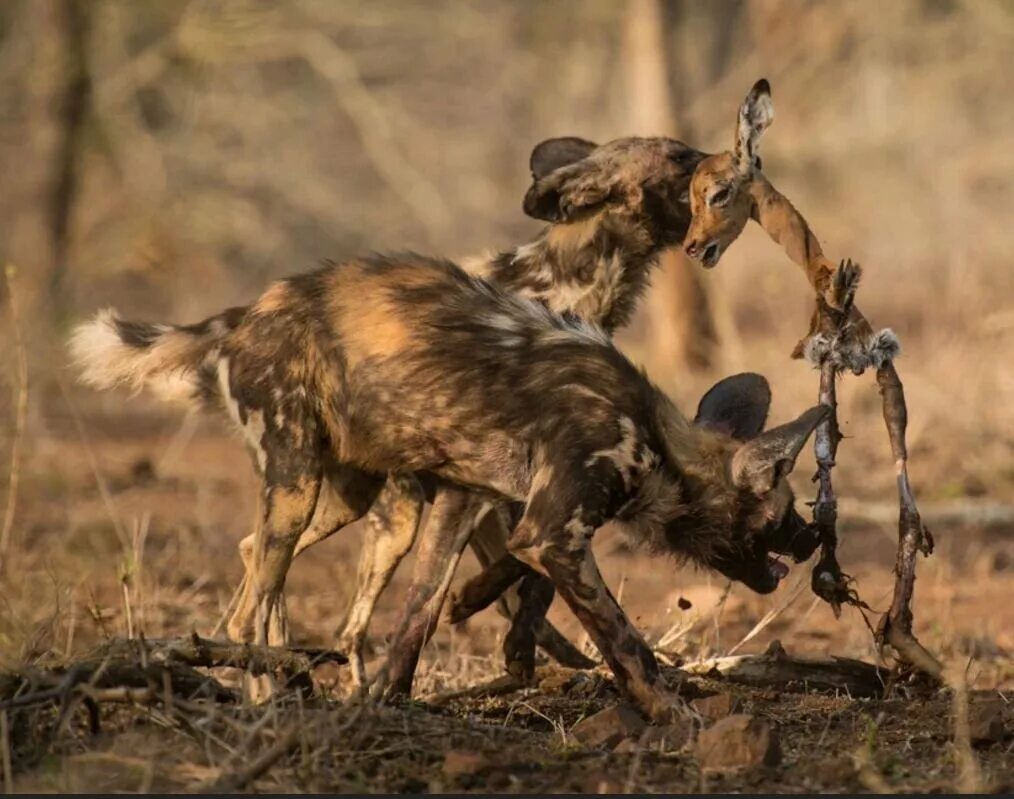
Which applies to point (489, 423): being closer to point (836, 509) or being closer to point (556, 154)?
point (836, 509)

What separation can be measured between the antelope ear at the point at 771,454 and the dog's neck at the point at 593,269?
1.13 metres

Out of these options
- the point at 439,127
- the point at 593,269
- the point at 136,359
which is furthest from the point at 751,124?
the point at 439,127

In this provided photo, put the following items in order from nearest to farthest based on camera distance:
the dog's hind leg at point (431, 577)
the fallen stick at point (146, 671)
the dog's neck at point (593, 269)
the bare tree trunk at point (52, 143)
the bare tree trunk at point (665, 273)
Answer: the fallen stick at point (146, 671)
the dog's hind leg at point (431, 577)
the dog's neck at point (593, 269)
the bare tree trunk at point (665, 273)
the bare tree trunk at point (52, 143)

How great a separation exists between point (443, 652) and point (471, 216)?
1081 cm

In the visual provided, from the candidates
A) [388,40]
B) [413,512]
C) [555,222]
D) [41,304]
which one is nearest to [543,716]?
[413,512]

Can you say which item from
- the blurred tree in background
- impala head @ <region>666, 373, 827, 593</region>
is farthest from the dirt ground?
the blurred tree in background

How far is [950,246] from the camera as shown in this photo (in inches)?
606

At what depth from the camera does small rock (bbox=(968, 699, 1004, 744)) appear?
4.18m

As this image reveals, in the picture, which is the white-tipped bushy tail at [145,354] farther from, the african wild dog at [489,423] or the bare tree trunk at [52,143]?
the bare tree trunk at [52,143]

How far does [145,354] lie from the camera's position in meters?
5.45

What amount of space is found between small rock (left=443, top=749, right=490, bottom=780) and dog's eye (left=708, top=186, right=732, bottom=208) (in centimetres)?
230

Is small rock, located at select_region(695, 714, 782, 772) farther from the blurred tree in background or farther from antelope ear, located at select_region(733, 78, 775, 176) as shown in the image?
the blurred tree in background

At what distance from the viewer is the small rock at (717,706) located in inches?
174

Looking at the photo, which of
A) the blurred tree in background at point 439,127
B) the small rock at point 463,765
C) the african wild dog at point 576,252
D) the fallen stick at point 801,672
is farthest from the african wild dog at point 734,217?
the blurred tree in background at point 439,127
